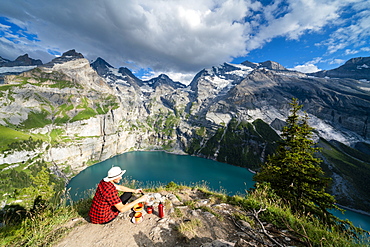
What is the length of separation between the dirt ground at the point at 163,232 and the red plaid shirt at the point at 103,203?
0.30 m

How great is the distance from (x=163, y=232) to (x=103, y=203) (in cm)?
292

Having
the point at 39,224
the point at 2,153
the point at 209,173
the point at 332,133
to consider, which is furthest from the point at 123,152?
the point at 332,133

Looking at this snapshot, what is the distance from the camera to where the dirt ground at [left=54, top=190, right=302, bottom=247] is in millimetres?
5035

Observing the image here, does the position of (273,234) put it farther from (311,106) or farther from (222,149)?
(311,106)

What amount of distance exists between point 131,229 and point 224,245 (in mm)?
4025

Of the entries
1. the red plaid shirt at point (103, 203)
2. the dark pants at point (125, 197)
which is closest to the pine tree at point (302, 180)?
the dark pants at point (125, 197)

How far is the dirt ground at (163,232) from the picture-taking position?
16.5ft

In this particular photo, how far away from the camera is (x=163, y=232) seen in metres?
5.70

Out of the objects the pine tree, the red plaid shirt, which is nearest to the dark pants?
the red plaid shirt

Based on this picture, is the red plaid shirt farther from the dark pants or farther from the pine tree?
the pine tree

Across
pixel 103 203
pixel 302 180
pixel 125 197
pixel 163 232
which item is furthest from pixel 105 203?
pixel 302 180

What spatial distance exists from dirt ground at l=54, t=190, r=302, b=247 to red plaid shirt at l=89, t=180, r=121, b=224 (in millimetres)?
297

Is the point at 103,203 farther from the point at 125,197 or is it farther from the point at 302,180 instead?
the point at 302,180

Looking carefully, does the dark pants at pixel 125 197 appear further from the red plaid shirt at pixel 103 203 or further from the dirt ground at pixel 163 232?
the red plaid shirt at pixel 103 203
